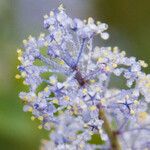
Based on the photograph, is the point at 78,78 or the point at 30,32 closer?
the point at 78,78

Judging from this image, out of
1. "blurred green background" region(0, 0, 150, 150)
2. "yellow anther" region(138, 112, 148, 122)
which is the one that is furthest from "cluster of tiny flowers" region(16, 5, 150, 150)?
"blurred green background" region(0, 0, 150, 150)

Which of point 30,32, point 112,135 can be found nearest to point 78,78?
point 112,135

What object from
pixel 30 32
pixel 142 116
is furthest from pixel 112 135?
pixel 30 32

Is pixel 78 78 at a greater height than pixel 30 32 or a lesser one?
lesser

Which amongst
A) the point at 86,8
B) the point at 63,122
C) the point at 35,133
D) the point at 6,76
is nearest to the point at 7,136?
the point at 35,133

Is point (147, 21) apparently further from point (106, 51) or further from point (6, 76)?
point (106, 51)

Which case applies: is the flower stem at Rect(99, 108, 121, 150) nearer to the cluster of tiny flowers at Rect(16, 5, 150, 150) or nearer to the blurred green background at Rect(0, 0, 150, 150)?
the cluster of tiny flowers at Rect(16, 5, 150, 150)

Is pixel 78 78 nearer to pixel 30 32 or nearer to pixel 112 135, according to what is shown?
pixel 112 135
